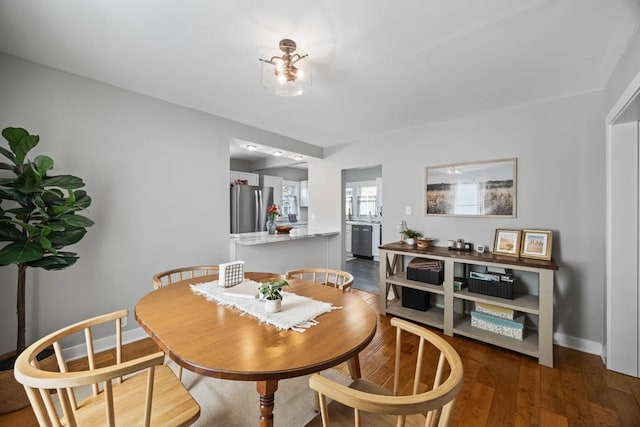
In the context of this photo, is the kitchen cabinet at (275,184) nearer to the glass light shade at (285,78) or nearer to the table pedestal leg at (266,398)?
the glass light shade at (285,78)

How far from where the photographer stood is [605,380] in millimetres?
2025

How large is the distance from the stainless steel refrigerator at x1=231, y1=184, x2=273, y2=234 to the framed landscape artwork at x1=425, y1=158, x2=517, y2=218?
292 centimetres

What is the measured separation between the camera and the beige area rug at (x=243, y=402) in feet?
5.36

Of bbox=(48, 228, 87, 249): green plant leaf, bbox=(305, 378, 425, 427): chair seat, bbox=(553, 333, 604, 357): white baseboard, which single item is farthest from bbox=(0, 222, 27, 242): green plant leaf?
bbox=(553, 333, 604, 357): white baseboard

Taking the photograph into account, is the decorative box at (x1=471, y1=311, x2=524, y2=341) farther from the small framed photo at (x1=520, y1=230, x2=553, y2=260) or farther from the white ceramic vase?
the white ceramic vase

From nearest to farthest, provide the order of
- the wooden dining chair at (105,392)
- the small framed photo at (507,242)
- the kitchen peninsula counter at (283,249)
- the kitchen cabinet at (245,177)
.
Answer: the wooden dining chair at (105,392), the small framed photo at (507,242), the kitchen peninsula counter at (283,249), the kitchen cabinet at (245,177)

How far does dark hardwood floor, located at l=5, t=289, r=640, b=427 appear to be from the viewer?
5.46 ft

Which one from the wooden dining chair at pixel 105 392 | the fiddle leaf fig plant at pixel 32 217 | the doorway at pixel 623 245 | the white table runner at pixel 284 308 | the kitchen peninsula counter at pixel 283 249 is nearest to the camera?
the wooden dining chair at pixel 105 392

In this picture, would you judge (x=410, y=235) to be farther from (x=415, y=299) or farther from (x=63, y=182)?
(x=63, y=182)

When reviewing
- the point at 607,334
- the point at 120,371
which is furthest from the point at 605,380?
the point at 120,371

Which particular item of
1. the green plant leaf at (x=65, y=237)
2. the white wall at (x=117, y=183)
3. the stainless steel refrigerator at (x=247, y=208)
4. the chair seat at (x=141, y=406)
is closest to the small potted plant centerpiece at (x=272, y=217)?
the white wall at (x=117, y=183)

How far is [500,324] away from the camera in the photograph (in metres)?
2.55

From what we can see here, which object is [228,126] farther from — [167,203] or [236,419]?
[236,419]

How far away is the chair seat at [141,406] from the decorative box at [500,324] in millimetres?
2607
